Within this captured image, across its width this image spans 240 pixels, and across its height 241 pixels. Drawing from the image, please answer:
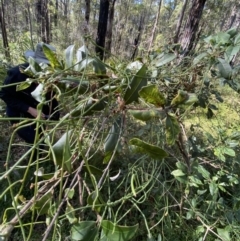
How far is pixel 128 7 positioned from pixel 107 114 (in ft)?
69.3

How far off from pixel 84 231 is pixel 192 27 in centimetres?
190

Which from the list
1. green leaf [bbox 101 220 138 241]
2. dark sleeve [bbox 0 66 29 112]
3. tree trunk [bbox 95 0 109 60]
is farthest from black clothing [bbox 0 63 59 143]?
tree trunk [bbox 95 0 109 60]

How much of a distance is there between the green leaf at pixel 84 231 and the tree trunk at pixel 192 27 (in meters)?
1.56

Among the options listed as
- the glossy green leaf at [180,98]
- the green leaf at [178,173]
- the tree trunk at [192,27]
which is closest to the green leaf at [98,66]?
the glossy green leaf at [180,98]

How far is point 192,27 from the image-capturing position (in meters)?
1.83

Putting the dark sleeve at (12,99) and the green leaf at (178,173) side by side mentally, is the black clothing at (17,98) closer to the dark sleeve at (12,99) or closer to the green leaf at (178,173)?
the dark sleeve at (12,99)

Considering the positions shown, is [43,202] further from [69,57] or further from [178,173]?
[178,173]

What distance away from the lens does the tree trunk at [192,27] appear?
1.71 m

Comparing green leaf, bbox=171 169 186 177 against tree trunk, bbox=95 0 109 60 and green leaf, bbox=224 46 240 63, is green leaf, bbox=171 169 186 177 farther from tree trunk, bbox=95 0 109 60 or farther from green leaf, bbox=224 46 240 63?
tree trunk, bbox=95 0 109 60

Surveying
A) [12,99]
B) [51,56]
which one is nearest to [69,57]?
[51,56]

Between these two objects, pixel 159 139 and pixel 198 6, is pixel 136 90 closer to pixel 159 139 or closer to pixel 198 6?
pixel 159 139

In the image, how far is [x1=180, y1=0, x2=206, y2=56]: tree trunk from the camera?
1.71m

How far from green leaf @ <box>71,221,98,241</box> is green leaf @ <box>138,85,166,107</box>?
0.80ft

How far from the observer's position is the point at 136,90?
17.0 inches
